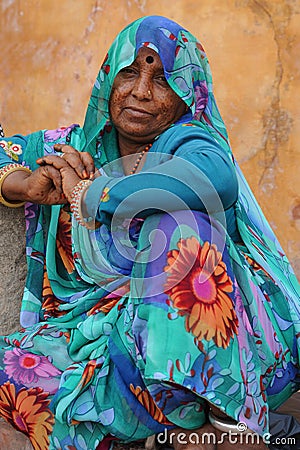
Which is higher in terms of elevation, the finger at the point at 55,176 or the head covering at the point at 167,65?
the head covering at the point at 167,65

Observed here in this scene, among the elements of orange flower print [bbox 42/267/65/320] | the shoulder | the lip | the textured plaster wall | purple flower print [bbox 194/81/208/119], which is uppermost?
the textured plaster wall

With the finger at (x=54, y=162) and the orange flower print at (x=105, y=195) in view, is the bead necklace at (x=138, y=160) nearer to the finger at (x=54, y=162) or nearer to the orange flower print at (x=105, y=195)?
the finger at (x=54, y=162)

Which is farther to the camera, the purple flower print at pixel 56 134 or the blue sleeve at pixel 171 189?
the purple flower print at pixel 56 134

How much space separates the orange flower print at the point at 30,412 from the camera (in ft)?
7.70

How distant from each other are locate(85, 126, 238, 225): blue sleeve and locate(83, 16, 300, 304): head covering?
0.32m

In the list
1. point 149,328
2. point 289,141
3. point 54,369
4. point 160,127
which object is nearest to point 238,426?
point 149,328

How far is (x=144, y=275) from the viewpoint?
2213 mm

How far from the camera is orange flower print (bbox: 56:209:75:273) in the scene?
2.74m

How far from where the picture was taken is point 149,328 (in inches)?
84.3

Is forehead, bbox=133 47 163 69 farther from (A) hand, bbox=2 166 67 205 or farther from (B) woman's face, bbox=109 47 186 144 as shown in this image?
(A) hand, bbox=2 166 67 205

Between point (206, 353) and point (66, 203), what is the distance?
0.83 m

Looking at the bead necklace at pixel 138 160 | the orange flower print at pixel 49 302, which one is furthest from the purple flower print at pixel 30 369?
the bead necklace at pixel 138 160

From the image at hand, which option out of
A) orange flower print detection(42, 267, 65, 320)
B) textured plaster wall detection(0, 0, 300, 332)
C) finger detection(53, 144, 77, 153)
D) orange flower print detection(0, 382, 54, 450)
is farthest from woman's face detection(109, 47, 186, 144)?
textured plaster wall detection(0, 0, 300, 332)

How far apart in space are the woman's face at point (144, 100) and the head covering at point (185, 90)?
32 millimetres
